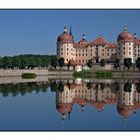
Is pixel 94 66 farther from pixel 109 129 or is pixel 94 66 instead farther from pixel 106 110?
pixel 109 129

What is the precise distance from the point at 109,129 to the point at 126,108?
8.50 ft

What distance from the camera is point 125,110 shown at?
8078 millimetres

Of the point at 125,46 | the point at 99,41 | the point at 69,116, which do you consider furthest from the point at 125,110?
the point at 99,41

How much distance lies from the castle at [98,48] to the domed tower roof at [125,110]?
29256 mm

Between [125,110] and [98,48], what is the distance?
108 feet

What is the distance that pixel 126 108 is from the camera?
8.41 m

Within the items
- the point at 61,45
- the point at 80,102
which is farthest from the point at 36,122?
the point at 61,45

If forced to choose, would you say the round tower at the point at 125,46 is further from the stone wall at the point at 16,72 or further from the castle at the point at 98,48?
the stone wall at the point at 16,72

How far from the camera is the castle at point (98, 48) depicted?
38.3 meters

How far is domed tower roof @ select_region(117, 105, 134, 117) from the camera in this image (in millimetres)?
7535

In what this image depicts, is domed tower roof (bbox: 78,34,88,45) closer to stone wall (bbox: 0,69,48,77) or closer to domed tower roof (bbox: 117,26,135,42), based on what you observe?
domed tower roof (bbox: 117,26,135,42)

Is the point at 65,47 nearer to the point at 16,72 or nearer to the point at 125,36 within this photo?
the point at 125,36

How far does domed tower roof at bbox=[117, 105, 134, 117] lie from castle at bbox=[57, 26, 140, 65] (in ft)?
96.0

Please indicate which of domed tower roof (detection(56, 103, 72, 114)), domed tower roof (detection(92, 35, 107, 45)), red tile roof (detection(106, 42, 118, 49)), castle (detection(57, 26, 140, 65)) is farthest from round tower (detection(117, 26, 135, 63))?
domed tower roof (detection(56, 103, 72, 114))
